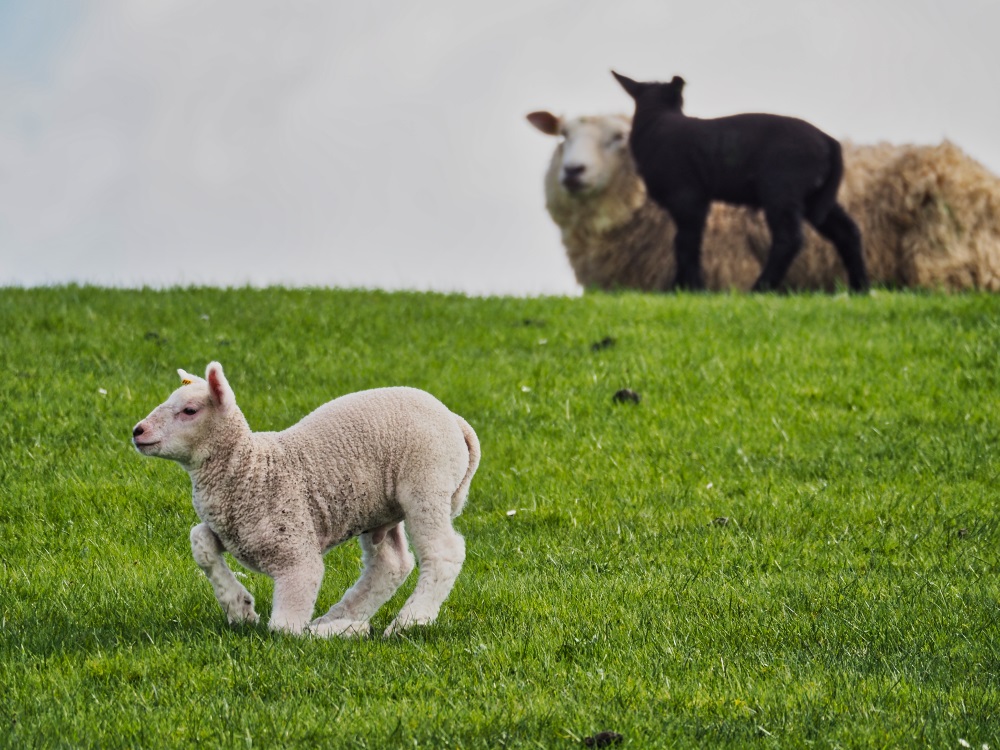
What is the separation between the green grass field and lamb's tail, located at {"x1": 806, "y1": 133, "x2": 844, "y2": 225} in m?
1.77

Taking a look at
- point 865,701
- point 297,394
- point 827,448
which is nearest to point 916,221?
point 827,448

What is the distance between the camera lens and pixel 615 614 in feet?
18.8

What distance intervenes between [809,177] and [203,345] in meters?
7.28

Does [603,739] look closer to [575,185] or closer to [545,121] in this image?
[575,185]

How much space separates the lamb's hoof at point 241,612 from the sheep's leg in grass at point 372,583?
25cm

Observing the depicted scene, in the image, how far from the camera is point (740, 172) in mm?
14852

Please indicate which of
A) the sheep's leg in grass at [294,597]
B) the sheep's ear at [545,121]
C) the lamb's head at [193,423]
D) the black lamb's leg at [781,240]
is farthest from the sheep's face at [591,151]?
the sheep's leg in grass at [294,597]

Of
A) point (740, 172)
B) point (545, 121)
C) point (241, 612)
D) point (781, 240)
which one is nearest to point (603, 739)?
point (241, 612)

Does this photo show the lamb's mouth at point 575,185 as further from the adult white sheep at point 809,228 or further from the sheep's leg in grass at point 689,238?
the sheep's leg in grass at point 689,238

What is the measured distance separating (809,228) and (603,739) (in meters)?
13.2

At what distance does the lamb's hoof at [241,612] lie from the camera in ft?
17.4

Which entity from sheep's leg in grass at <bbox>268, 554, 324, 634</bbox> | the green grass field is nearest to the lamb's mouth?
the green grass field

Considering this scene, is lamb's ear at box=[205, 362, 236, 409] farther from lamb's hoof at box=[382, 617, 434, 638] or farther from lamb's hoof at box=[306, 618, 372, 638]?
lamb's hoof at box=[382, 617, 434, 638]

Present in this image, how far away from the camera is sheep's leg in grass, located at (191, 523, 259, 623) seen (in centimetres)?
516
